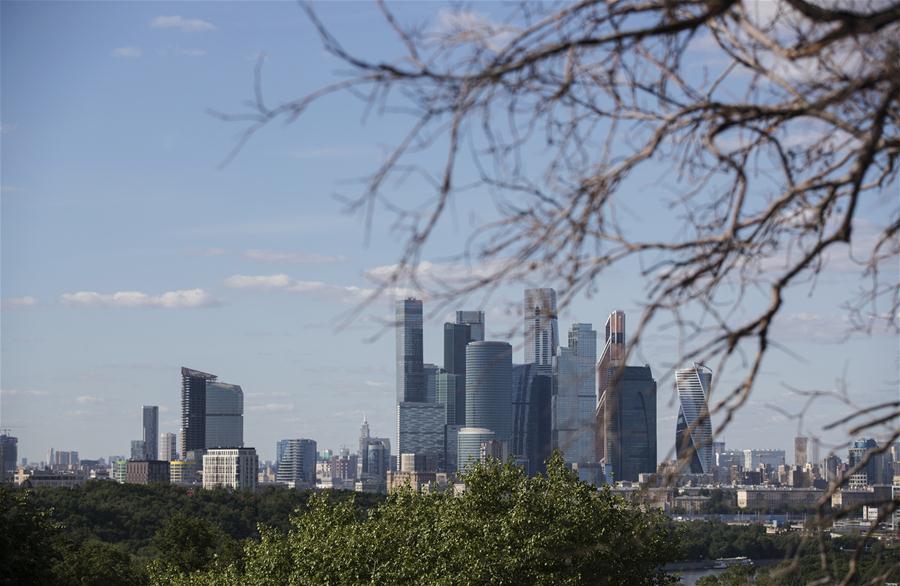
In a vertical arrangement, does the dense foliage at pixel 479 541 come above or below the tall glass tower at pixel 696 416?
below

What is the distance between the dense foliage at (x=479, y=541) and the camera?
71.1 feet

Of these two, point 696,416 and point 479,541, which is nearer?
point 696,416

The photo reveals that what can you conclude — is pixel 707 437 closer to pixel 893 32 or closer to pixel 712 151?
pixel 712 151

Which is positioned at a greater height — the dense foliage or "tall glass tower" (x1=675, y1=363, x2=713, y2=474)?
"tall glass tower" (x1=675, y1=363, x2=713, y2=474)

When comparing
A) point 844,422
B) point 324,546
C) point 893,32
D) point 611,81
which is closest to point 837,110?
point 893,32

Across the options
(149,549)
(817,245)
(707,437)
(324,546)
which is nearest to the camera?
(817,245)

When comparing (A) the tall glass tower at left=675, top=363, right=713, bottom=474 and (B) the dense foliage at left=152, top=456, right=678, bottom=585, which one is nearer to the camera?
(A) the tall glass tower at left=675, top=363, right=713, bottom=474

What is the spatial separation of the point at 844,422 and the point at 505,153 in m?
1.45

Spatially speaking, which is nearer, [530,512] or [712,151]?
[712,151]

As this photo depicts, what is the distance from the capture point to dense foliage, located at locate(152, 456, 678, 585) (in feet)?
71.1

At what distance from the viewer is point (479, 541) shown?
73.9 feet

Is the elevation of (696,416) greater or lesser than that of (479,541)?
greater

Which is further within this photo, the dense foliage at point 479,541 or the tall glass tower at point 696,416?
the dense foliage at point 479,541

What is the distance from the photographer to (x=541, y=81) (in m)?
4.08
